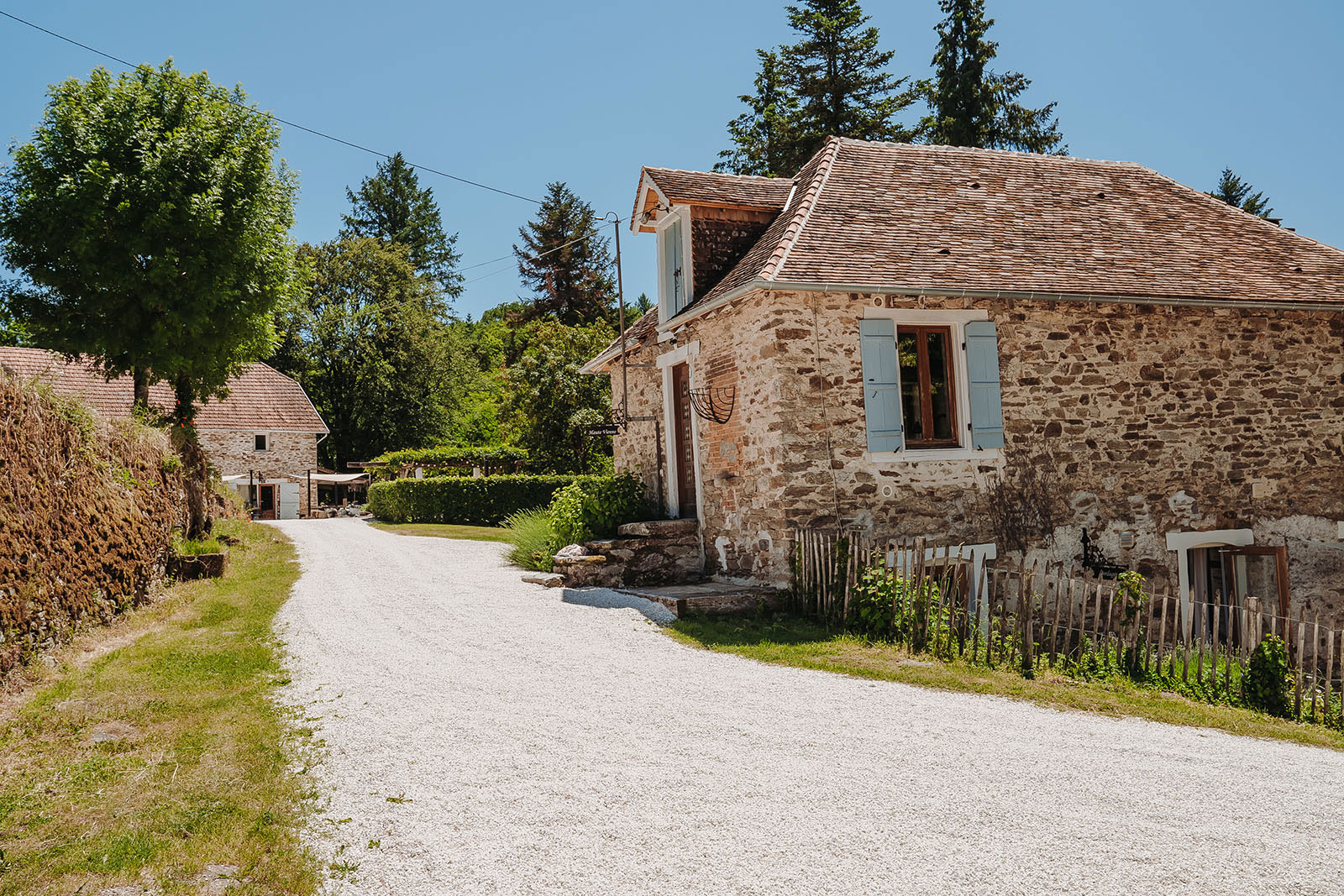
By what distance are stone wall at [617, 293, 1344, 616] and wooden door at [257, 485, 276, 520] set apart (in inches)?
1165

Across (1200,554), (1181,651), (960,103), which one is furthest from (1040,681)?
(960,103)

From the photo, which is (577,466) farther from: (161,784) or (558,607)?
(161,784)

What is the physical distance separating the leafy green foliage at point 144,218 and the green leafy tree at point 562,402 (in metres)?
11.5

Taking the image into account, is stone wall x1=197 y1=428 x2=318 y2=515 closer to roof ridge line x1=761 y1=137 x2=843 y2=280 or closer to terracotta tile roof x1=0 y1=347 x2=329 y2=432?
terracotta tile roof x1=0 y1=347 x2=329 y2=432

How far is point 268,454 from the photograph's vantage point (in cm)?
3716

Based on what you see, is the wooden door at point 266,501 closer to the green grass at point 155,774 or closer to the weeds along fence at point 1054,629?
the green grass at point 155,774

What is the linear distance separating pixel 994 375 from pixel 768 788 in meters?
7.82

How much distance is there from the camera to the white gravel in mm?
3590

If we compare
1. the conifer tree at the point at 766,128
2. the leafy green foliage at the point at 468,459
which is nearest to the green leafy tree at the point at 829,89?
the conifer tree at the point at 766,128

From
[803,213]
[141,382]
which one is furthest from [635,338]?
[141,382]

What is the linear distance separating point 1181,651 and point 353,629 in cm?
809

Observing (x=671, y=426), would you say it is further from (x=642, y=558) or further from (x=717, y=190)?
(x=717, y=190)

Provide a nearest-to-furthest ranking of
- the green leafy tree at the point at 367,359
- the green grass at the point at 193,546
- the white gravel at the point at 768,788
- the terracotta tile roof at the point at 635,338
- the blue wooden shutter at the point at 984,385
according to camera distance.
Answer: the white gravel at the point at 768,788
the blue wooden shutter at the point at 984,385
the green grass at the point at 193,546
the terracotta tile roof at the point at 635,338
the green leafy tree at the point at 367,359

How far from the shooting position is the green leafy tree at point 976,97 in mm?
27312
